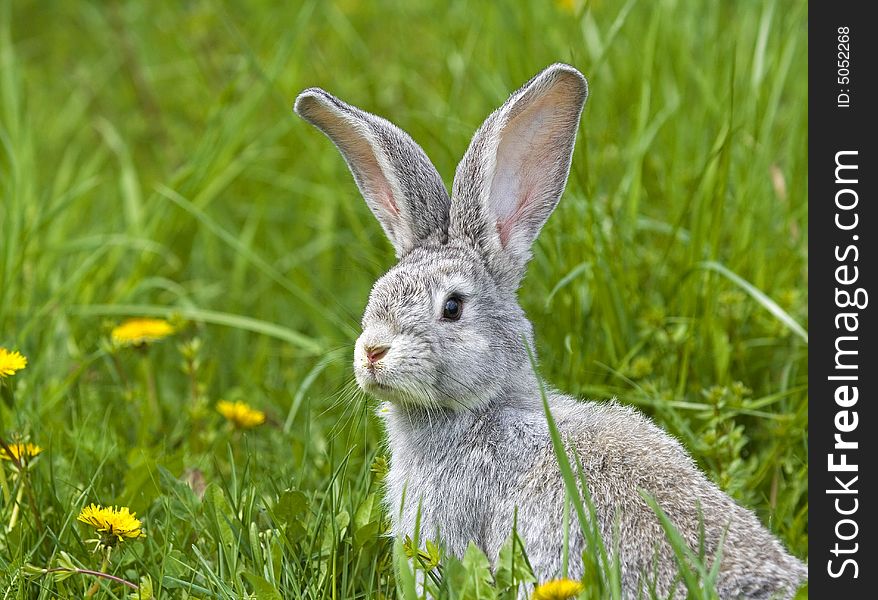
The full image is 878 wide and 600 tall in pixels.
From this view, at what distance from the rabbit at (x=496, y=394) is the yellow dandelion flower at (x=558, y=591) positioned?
21 centimetres

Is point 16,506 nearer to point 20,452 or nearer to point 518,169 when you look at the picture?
point 20,452

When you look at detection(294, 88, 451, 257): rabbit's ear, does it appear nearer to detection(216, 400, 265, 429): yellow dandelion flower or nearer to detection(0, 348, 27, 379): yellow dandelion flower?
detection(216, 400, 265, 429): yellow dandelion flower

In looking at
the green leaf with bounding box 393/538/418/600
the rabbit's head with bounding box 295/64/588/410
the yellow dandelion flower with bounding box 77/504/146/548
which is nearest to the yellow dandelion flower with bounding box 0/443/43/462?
the yellow dandelion flower with bounding box 77/504/146/548

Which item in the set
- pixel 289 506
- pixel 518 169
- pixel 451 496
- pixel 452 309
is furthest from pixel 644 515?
pixel 518 169

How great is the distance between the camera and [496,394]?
4.51 metres

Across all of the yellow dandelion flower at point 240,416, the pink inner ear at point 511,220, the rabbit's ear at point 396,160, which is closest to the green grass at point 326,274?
the yellow dandelion flower at point 240,416

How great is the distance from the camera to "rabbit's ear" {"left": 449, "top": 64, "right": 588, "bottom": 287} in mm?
4645

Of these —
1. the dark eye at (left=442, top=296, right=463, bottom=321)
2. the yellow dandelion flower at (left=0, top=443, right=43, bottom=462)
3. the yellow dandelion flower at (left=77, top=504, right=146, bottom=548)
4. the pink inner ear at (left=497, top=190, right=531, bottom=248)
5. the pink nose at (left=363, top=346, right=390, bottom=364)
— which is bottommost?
the yellow dandelion flower at (left=77, top=504, right=146, bottom=548)

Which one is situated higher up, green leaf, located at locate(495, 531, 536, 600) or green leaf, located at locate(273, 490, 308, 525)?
green leaf, located at locate(273, 490, 308, 525)

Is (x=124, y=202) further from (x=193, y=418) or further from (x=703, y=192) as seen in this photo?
(x=703, y=192)

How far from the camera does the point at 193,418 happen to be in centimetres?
519

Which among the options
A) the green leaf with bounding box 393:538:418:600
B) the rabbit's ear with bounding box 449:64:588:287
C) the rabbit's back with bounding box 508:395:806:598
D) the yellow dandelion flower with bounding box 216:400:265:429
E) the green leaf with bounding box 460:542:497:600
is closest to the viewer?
the green leaf with bounding box 393:538:418:600
